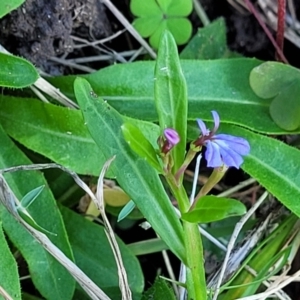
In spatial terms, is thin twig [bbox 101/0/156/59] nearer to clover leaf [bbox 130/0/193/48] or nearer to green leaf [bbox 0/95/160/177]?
clover leaf [bbox 130/0/193/48]

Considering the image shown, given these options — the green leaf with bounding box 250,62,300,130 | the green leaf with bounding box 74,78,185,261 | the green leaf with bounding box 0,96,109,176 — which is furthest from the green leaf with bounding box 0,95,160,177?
the green leaf with bounding box 250,62,300,130

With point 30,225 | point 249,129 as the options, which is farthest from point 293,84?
point 30,225

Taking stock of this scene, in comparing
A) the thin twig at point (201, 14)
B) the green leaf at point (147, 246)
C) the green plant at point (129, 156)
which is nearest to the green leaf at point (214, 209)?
the green plant at point (129, 156)

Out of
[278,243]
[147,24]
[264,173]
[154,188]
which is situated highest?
[147,24]

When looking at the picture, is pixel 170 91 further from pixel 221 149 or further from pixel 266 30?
pixel 266 30

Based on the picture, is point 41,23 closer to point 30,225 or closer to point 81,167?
point 81,167
